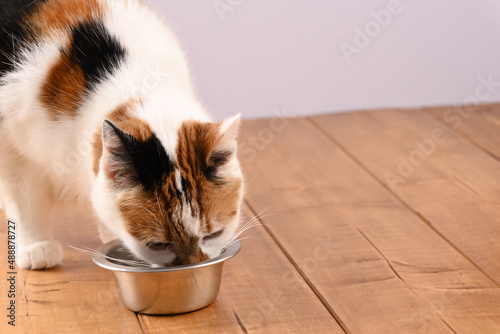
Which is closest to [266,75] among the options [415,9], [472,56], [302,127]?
[302,127]

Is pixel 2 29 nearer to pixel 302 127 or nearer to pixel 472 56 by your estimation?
pixel 302 127

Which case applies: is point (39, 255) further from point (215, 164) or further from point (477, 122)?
point (477, 122)

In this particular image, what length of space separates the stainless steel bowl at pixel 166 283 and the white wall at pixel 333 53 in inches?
54.8

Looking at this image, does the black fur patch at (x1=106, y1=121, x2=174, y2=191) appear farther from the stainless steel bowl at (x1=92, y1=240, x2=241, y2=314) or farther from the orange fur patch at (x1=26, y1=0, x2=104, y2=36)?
the orange fur patch at (x1=26, y1=0, x2=104, y2=36)

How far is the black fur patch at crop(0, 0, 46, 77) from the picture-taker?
1.46 meters

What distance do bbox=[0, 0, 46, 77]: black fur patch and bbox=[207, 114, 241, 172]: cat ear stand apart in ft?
1.76

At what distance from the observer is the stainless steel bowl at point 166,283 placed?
4.26ft

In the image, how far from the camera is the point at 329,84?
2.84 meters

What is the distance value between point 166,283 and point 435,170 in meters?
1.22

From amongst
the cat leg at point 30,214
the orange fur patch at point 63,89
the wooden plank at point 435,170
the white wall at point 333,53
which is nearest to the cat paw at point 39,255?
the cat leg at point 30,214

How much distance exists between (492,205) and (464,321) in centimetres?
66

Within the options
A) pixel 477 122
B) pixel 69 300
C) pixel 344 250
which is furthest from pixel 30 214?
pixel 477 122

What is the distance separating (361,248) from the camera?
1.72 metres

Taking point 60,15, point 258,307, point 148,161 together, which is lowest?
point 258,307
